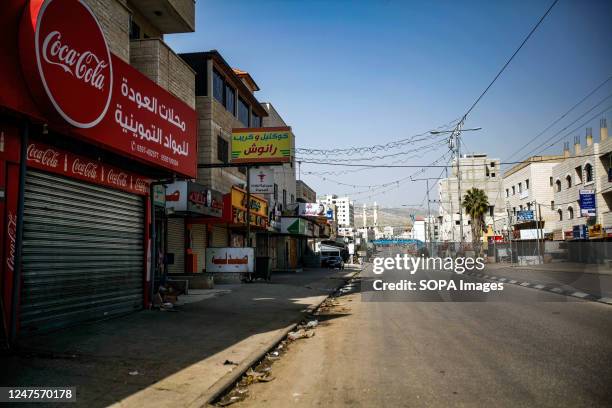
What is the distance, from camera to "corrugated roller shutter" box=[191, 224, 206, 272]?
2503 cm

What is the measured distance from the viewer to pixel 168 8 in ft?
67.9

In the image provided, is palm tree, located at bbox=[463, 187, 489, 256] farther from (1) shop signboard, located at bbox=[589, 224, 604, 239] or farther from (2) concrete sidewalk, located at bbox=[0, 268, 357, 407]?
(2) concrete sidewalk, located at bbox=[0, 268, 357, 407]

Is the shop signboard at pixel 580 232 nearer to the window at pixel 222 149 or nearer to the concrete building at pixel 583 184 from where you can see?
the concrete building at pixel 583 184

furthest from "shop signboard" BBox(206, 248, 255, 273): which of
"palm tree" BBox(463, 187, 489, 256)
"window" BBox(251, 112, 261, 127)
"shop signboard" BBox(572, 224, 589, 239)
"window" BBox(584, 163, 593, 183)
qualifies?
"palm tree" BBox(463, 187, 489, 256)

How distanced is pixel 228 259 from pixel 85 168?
43.7 feet

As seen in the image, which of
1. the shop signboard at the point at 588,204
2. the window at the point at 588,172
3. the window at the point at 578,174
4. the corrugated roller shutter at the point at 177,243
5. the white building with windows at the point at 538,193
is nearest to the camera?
the corrugated roller shutter at the point at 177,243

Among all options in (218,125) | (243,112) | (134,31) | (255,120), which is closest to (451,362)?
(134,31)

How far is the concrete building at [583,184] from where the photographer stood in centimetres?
4222

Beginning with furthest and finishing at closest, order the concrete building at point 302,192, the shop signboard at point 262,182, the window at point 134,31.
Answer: the concrete building at point 302,192, the shop signboard at point 262,182, the window at point 134,31

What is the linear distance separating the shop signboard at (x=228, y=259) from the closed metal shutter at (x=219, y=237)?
16.5 feet

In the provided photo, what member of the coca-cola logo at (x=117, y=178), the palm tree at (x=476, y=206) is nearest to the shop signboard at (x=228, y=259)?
the coca-cola logo at (x=117, y=178)

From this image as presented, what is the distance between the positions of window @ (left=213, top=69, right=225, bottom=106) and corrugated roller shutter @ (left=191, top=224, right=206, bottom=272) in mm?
7721

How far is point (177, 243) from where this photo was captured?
75.9ft

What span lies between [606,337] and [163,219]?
631 inches
